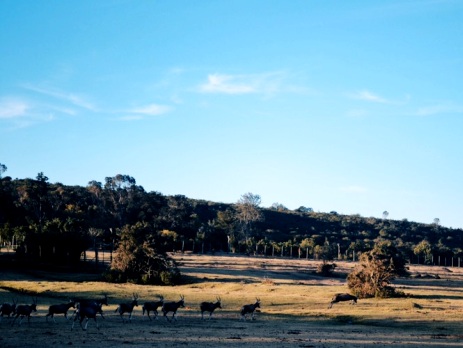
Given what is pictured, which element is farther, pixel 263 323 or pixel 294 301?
pixel 294 301

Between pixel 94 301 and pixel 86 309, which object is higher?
pixel 86 309

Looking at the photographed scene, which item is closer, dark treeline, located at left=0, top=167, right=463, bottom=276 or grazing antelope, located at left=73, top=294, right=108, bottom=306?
grazing antelope, located at left=73, top=294, right=108, bottom=306

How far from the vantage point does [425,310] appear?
156 ft

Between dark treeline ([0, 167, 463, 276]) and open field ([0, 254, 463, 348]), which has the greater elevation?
dark treeline ([0, 167, 463, 276])

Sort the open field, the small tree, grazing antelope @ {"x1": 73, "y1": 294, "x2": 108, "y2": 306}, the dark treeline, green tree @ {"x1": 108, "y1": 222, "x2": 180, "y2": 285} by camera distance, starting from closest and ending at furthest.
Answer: the open field
grazing antelope @ {"x1": 73, "y1": 294, "x2": 108, "y2": 306}
the small tree
green tree @ {"x1": 108, "y1": 222, "x2": 180, "y2": 285}
the dark treeline

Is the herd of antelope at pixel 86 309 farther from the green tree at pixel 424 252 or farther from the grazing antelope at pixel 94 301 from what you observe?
the green tree at pixel 424 252

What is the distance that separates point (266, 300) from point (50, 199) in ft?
285

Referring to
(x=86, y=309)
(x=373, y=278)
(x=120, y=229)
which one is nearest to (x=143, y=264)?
(x=120, y=229)

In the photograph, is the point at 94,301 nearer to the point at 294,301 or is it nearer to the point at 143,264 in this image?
the point at 294,301

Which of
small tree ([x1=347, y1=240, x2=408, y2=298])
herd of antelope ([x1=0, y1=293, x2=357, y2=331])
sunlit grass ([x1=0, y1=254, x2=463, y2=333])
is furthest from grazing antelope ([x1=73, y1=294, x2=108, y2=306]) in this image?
small tree ([x1=347, y1=240, x2=408, y2=298])

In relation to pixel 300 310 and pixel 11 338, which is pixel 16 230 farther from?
pixel 11 338

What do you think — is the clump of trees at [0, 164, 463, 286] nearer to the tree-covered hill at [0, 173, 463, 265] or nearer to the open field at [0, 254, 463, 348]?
the tree-covered hill at [0, 173, 463, 265]

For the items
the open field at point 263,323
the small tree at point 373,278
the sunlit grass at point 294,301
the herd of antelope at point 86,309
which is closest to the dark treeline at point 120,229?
the sunlit grass at point 294,301

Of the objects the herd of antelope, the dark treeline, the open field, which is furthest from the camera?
the dark treeline
